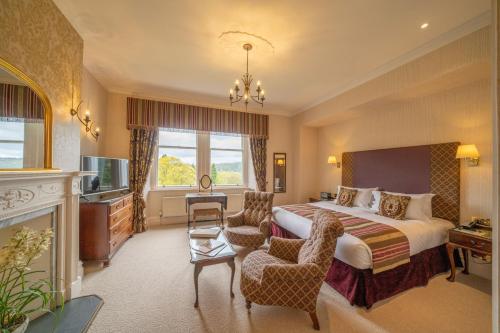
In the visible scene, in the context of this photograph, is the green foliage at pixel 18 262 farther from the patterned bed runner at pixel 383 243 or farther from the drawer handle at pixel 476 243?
the drawer handle at pixel 476 243

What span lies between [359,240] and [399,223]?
0.97 metres

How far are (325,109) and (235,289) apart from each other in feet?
13.3

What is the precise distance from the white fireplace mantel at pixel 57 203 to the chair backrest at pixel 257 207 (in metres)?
2.42

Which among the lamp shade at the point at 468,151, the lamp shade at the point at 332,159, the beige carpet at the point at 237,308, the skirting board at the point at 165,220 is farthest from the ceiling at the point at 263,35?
the beige carpet at the point at 237,308

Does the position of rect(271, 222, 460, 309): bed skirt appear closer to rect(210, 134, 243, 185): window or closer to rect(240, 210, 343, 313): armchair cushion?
rect(240, 210, 343, 313): armchair cushion

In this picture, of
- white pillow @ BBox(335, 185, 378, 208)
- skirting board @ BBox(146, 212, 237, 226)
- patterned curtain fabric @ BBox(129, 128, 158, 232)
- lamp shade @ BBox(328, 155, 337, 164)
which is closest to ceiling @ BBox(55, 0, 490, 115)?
patterned curtain fabric @ BBox(129, 128, 158, 232)

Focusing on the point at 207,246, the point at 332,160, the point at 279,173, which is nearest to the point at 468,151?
the point at 332,160

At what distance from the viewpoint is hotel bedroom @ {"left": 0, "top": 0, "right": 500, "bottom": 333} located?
1.76m

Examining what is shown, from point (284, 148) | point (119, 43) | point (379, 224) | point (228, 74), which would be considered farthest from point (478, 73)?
point (119, 43)

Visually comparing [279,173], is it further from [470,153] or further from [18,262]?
[18,262]

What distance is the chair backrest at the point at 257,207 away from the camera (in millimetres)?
3623

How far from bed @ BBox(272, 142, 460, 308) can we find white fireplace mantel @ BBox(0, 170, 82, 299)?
2.80 m

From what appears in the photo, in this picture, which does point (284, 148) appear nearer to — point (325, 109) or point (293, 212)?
point (325, 109)

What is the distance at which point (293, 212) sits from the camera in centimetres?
344
